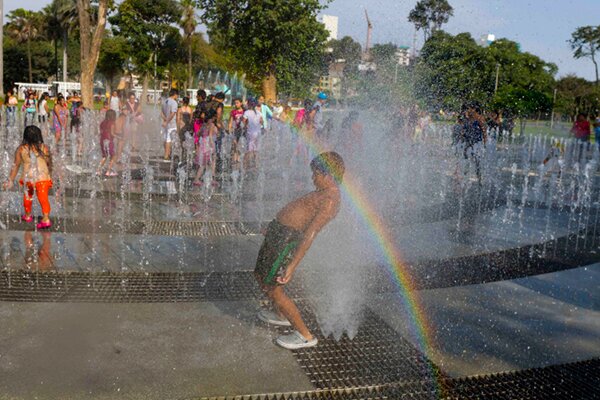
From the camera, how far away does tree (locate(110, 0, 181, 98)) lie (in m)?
64.6

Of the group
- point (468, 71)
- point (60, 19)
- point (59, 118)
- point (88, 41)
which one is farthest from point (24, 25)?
point (59, 118)

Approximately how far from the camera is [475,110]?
43.3 ft

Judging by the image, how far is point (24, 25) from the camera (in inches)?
3059

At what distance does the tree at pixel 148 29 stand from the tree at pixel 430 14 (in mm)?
27919

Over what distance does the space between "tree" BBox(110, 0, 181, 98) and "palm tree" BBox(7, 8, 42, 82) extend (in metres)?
15.9

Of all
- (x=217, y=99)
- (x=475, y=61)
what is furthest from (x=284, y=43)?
(x=217, y=99)

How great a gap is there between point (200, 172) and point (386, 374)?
25.4 ft

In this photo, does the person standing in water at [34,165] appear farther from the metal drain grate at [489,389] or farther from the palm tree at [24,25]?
the palm tree at [24,25]

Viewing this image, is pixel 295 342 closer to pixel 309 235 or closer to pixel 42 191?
pixel 309 235

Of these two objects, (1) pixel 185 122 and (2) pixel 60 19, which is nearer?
(1) pixel 185 122

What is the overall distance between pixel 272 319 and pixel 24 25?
277 feet

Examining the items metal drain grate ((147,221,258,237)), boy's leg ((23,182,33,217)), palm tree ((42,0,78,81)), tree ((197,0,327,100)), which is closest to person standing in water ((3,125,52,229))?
boy's leg ((23,182,33,217))

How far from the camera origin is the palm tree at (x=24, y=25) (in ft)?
253

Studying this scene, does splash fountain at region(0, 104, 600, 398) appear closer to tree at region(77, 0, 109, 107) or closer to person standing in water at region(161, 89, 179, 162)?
person standing in water at region(161, 89, 179, 162)
